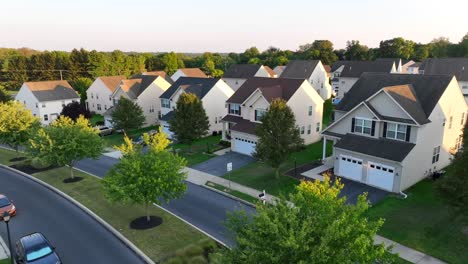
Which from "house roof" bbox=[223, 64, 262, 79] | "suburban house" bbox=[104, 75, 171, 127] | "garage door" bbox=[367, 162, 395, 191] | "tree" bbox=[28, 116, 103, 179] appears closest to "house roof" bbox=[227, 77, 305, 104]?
"garage door" bbox=[367, 162, 395, 191]

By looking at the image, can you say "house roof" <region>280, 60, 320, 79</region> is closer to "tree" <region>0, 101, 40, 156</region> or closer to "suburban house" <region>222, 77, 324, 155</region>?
"suburban house" <region>222, 77, 324, 155</region>

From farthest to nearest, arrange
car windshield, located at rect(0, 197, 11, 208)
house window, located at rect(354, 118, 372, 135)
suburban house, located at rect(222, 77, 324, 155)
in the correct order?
1. suburban house, located at rect(222, 77, 324, 155)
2. house window, located at rect(354, 118, 372, 135)
3. car windshield, located at rect(0, 197, 11, 208)

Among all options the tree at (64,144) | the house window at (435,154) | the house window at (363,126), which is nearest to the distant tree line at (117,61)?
the tree at (64,144)

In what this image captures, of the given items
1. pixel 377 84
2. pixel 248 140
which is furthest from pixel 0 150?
pixel 377 84

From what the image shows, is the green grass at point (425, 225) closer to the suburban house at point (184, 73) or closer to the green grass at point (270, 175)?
the green grass at point (270, 175)

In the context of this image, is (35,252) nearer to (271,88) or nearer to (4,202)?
(4,202)

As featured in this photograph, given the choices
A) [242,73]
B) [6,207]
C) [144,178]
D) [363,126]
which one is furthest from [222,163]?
[242,73]

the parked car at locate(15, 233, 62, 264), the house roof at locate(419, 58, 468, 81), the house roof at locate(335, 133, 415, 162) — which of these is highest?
the house roof at locate(419, 58, 468, 81)
